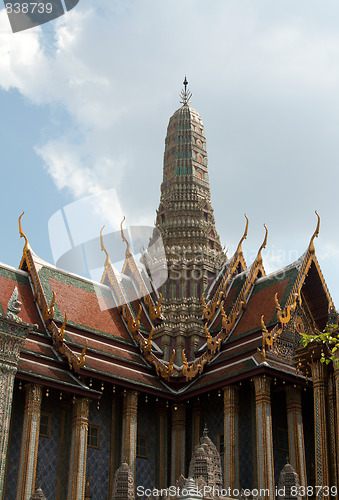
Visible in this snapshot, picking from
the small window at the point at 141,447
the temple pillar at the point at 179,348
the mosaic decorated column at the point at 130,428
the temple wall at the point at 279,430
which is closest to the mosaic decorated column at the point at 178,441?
the small window at the point at 141,447

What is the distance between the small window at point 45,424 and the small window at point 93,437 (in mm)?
1165

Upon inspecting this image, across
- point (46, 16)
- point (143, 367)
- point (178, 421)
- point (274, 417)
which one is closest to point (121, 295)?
point (143, 367)

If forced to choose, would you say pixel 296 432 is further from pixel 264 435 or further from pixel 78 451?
pixel 78 451

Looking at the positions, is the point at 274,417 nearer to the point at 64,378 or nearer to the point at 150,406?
the point at 150,406

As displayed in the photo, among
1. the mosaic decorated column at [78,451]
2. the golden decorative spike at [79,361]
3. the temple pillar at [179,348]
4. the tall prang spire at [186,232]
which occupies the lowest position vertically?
the mosaic decorated column at [78,451]

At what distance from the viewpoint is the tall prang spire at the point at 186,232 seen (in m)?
23.2

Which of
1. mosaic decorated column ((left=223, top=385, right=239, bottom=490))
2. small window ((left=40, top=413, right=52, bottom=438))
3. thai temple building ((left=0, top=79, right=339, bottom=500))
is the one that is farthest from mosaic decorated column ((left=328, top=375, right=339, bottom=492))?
small window ((left=40, top=413, right=52, bottom=438))

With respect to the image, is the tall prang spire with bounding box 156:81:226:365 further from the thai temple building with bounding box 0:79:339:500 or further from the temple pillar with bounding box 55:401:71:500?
the temple pillar with bounding box 55:401:71:500

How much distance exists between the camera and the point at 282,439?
65.1 feet

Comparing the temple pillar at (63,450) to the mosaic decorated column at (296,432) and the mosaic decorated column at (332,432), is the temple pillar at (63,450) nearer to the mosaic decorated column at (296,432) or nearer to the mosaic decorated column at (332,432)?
the mosaic decorated column at (296,432)

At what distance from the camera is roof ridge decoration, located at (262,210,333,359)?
768 inches

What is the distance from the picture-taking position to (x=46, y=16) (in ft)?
26.4

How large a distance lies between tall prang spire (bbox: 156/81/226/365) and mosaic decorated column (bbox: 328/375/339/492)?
276 inches

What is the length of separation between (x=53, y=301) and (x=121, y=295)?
13.0 feet
